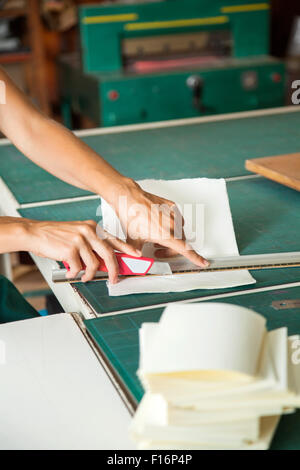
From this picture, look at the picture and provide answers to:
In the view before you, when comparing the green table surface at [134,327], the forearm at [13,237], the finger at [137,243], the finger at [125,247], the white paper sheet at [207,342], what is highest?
the white paper sheet at [207,342]

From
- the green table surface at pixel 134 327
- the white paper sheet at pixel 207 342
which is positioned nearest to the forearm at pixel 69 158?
the green table surface at pixel 134 327

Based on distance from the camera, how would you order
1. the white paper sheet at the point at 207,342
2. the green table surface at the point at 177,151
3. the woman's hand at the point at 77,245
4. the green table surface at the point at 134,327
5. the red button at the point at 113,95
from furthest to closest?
the red button at the point at 113,95
the green table surface at the point at 177,151
the woman's hand at the point at 77,245
the green table surface at the point at 134,327
the white paper sheet at the point at 207,342

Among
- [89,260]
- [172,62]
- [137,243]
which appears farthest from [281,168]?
[172,62]

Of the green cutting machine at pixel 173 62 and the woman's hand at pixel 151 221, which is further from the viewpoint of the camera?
the green cutting machine at pixel 173 62

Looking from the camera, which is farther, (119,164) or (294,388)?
(119,164)

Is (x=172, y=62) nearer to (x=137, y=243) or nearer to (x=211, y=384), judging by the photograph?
(x=137, y=243)

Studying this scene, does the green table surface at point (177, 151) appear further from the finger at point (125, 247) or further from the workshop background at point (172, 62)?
the workshop background at point (172, 62)

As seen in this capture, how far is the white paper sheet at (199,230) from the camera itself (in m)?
1.09

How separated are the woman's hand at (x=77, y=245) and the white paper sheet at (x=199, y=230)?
6 centimetres

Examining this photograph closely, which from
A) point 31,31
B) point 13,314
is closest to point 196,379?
point 13,314

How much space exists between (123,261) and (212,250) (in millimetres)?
191

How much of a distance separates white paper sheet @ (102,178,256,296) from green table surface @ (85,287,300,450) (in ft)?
0.21
